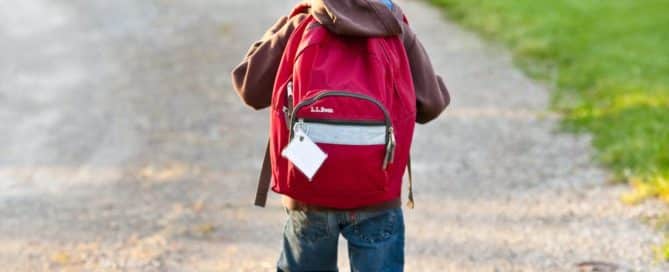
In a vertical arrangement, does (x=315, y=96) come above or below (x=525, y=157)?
above

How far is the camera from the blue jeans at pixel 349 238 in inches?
119

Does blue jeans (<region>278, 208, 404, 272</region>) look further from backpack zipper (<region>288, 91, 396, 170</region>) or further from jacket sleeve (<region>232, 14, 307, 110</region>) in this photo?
jacket sleeve (<region>232, 14, 307, 110</region>)

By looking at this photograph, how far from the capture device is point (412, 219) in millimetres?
5219

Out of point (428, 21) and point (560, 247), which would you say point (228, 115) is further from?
point (428, 21)

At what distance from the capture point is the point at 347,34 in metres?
2.85

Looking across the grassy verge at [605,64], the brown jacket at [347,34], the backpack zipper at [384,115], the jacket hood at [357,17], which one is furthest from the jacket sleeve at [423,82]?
the grassy verge at [605,64]

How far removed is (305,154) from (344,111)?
17cm

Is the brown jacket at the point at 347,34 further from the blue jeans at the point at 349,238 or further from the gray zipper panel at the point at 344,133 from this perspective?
the gray zipper panel at the point at 344,133

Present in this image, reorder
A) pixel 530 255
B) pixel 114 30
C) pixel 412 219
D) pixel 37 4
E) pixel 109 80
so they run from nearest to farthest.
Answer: pixel 530 255
pixel 412 219
pixel 109 80
pixel 114 30
pixel 37 4

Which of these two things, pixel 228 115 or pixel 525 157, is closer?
pixel 525 157

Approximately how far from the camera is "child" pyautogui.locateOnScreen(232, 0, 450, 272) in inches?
117

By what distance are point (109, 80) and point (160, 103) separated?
961 mm

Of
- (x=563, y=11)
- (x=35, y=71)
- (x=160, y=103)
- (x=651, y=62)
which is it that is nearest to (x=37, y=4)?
(x=35, y=71)

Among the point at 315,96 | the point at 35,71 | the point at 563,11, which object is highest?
the point at 315,96
